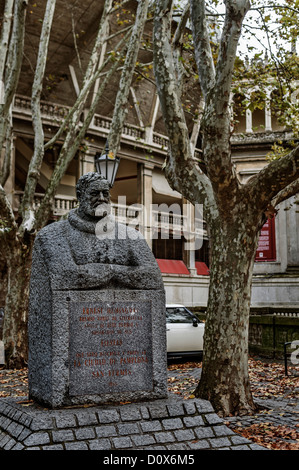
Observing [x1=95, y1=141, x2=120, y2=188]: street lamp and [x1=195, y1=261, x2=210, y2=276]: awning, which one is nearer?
[x1=95, y1=141, x2=120, y2=188]: street lamp

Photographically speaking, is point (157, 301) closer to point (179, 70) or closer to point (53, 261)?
point (53, 261)

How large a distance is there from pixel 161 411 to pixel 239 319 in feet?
10.6

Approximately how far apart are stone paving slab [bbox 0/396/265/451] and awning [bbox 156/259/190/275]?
947 inches

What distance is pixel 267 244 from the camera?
31156mm

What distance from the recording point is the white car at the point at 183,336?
1438 centimetres

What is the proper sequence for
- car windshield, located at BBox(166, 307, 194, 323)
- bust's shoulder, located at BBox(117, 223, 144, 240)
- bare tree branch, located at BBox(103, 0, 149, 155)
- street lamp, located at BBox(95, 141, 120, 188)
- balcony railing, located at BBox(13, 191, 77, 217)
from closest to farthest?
bust's shoulder, located at BBox(117, 223, 144, 240)
street lamp, located at BBox(95, 141, 120, 188)
bare tree branch, located at BBox(103, 0, 149, 155)
car windshield, located at BBox(166, 307, 194, 323)
balcony railing, located at BBox(13, 191, 77, 217)

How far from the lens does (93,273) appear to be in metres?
5.52

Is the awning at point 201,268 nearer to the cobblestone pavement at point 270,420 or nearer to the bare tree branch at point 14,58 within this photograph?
the bare tree branch at point 14,58

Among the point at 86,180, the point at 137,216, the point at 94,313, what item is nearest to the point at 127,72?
the point at 86,180

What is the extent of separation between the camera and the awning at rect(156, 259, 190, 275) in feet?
97.6

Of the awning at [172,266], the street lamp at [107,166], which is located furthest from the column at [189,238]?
the street lamp at [107,166]

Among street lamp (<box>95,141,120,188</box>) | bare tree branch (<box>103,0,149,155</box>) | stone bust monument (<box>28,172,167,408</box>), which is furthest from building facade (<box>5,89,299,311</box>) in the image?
stone bust monument (<box>28,172,167,408</box>)

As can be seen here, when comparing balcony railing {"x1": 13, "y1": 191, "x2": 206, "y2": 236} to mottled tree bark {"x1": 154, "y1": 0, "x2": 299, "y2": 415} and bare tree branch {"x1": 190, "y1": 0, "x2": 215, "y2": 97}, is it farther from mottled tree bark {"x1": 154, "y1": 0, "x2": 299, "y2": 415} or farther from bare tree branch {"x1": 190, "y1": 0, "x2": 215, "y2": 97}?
mottled tree bark {"x1": 154, "y1": 0, "x2": 299, "y2": 415}
